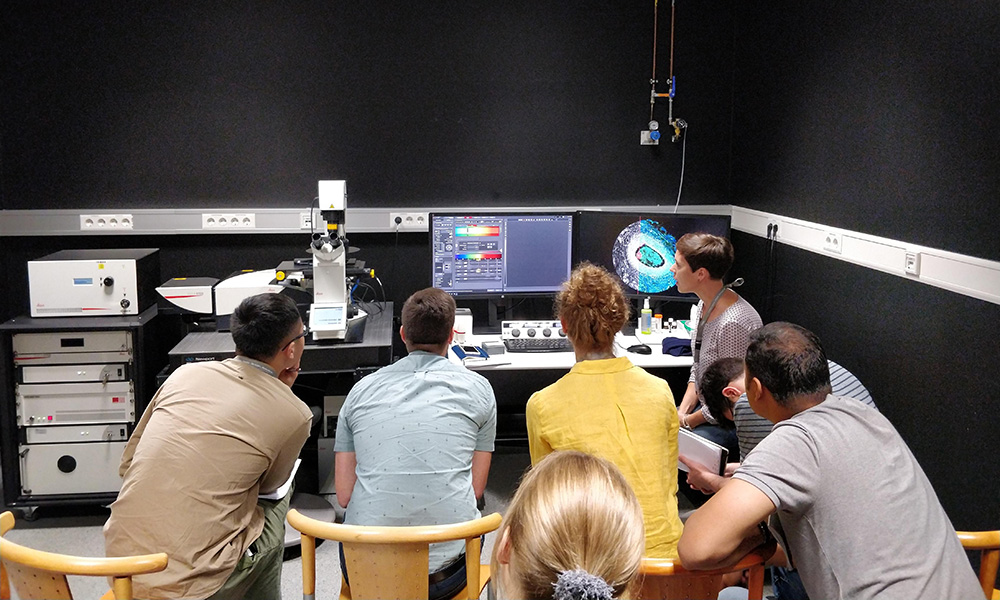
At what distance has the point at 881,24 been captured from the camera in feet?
9.90

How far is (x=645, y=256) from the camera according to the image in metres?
3.81

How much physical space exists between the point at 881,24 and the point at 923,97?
1.31ft

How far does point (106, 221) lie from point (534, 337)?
2.14m

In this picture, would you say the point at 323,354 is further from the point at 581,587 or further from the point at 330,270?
the point at 581,587

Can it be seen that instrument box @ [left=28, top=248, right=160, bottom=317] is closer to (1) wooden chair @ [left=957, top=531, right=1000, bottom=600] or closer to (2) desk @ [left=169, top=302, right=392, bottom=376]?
(2) desk @ [left=169, top=302, right=392, bottom=376]

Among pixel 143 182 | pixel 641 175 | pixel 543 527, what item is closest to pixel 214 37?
pixel 143 182

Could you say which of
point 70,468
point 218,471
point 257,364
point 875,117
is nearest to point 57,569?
point 218,471

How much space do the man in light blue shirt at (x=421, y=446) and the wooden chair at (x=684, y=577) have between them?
0.58m

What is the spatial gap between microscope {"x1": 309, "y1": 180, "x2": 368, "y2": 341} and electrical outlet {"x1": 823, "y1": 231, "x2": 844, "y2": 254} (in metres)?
1.94

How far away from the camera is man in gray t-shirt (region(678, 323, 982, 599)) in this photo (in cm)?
154

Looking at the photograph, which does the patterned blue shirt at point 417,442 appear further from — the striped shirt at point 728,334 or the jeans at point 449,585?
the striped shirt at point 728,334

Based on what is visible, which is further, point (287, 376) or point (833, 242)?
point (833, 242)

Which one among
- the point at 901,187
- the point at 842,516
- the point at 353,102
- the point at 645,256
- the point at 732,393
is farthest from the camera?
the point at 353,102

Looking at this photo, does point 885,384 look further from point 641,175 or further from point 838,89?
point 641,175
